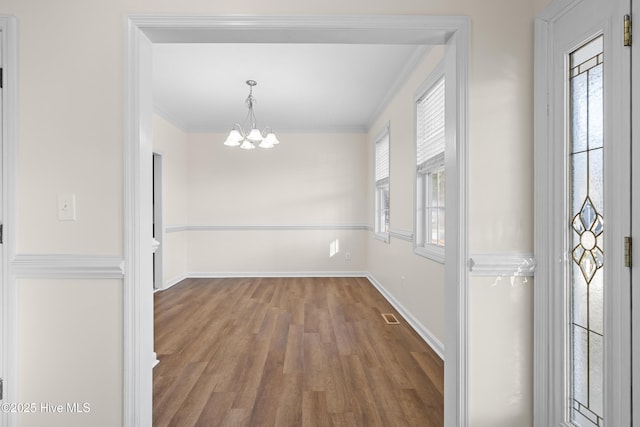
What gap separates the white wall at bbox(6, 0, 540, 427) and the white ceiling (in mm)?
1578

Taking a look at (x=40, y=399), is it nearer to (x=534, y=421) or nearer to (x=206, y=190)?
(x=534, y=421)

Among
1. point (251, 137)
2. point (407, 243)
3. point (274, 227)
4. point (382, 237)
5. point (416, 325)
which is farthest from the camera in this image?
point (274, 227)

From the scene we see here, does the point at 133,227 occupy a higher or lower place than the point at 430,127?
lower

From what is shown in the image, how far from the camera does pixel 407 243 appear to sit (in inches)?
143

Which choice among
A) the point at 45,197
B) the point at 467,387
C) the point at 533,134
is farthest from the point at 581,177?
the point at 45,197

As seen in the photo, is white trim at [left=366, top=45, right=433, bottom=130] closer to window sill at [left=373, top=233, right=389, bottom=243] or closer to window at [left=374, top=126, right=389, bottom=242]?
window at [left=374, top=126, right=389, bottom=242]

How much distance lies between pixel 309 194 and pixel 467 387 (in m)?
4.62

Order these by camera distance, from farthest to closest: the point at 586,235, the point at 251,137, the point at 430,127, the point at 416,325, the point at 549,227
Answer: the point at 251,137 → the point at 416,325 → the point at 430,127 → the point at 549,227 → the point at 586,235

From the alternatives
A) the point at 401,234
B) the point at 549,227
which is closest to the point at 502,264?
the point at 549,227

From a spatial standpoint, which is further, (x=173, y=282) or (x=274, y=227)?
(x=274, y=227)

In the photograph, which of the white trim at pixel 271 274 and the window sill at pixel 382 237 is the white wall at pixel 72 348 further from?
the white trim at pixel 271 274

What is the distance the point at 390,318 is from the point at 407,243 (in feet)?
2.77

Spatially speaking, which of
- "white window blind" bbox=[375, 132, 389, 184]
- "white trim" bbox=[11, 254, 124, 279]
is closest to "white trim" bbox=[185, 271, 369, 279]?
"white window blind" bbox=[375, 132, 389, 184]

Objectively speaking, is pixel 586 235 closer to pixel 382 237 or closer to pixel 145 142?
pixel 145 142
